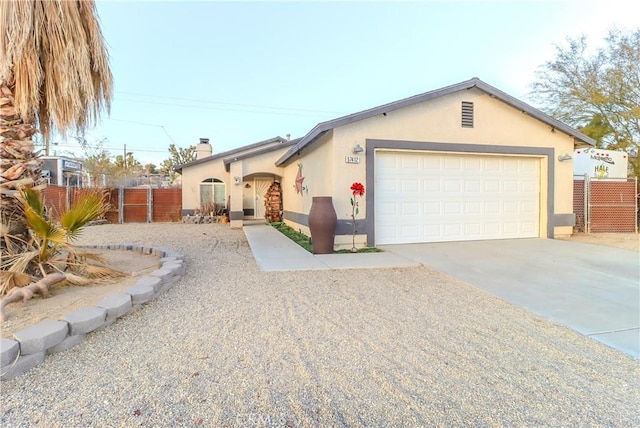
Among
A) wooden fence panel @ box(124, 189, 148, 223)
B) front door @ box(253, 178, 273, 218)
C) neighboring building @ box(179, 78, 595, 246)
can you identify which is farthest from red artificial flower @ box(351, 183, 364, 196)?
wooden fence panel @ box(124, 189, 148, 223)

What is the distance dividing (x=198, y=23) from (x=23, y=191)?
9271 mm

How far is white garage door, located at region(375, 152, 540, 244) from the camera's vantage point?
867cm

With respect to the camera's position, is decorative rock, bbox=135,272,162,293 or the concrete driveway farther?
decorative rock, bbox=135,272,162,293

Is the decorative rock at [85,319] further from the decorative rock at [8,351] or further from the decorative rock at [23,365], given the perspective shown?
the decorative rock at [8,351]

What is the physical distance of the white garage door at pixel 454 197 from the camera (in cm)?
867

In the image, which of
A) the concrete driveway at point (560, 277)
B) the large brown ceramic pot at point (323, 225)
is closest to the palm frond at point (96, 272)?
the large brown ceramic pot at point (323, 225)

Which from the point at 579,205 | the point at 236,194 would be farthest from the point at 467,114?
the point at 236,194

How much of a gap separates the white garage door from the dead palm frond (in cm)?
619

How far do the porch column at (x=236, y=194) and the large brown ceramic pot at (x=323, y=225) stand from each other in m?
7.76

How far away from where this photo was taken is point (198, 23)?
1111 centimetres

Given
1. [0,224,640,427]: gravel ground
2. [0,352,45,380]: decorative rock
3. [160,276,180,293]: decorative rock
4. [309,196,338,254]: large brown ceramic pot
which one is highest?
[309,196,338,254]: large brown ceramic pot

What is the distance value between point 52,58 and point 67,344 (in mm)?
3844

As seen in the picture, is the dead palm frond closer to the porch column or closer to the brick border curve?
the brick border curve

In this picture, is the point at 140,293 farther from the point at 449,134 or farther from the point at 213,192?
the point at 213,192
